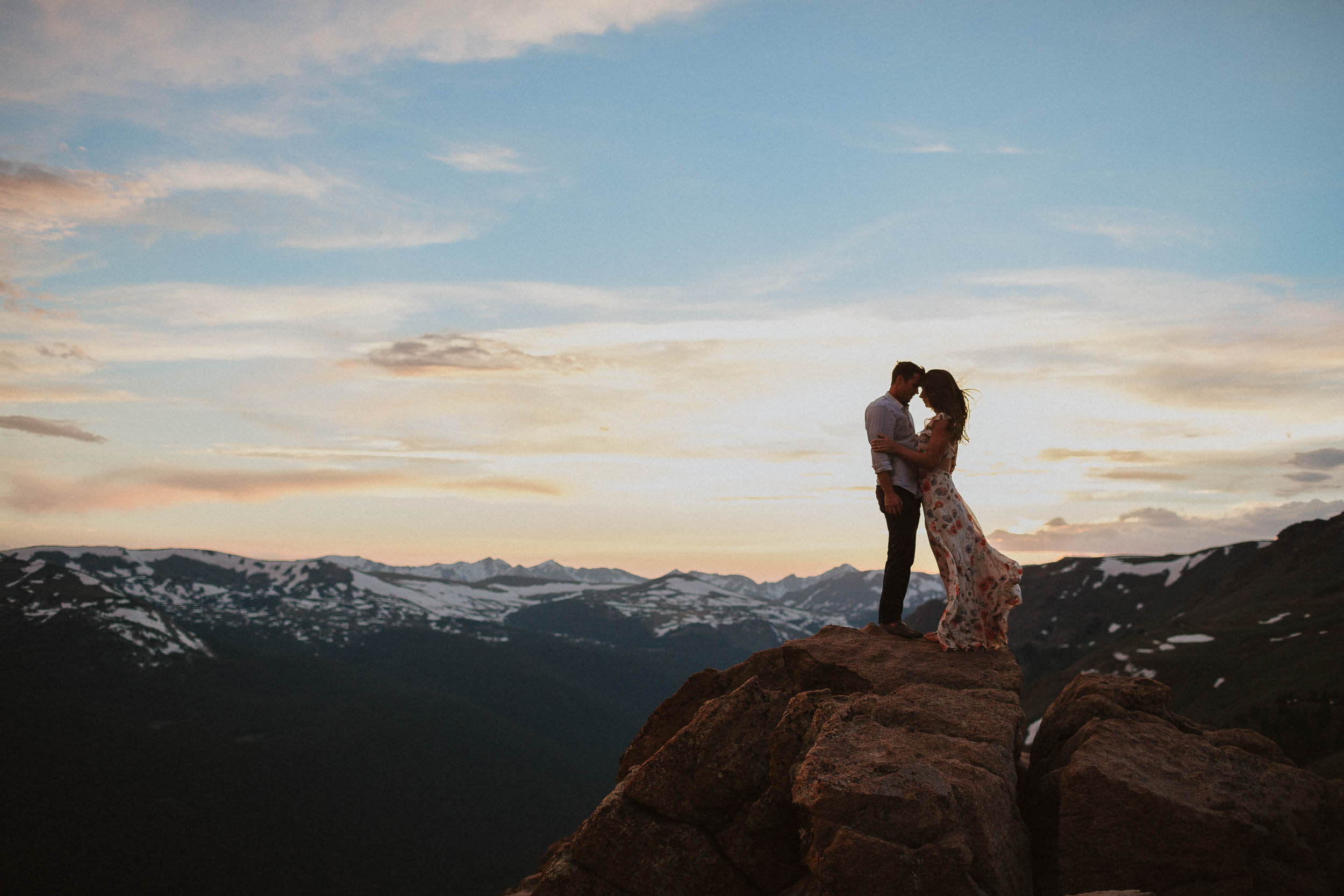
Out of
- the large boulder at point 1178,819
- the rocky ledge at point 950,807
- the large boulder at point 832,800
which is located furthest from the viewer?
the large boulder at point 1178,819

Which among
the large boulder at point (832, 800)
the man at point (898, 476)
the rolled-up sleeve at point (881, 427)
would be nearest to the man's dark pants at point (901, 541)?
the man at point (898, 476)

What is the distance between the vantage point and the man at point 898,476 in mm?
17109

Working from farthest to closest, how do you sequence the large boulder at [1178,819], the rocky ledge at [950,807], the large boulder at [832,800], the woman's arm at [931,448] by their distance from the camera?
the woman's arm at [931,448] < the large boulder at [1178,819] < the rocky ledge at [950,807] < the large boulder at [832,800]

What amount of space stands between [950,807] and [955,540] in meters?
6.77

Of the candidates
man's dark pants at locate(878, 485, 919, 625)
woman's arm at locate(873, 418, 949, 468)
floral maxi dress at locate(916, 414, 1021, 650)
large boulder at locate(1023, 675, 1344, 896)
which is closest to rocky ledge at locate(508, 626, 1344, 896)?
large boulder at locate(1023, 675, 1344, 896)

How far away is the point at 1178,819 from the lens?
12.2 meters

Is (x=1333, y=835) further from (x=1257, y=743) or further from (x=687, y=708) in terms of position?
(x=687, y=708)

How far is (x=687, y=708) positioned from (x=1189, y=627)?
158485 millimetres

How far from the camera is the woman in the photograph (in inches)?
669

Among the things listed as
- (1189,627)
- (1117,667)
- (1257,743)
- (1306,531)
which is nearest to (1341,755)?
(1257,743)

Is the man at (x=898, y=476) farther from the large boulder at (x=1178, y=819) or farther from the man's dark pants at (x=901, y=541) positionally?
the large boulder at (x=1178, y=819)

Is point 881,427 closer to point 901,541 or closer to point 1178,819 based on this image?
point 901,541

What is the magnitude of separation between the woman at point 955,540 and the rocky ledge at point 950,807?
5.28 ft

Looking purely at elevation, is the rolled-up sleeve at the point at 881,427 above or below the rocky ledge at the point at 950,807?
above
